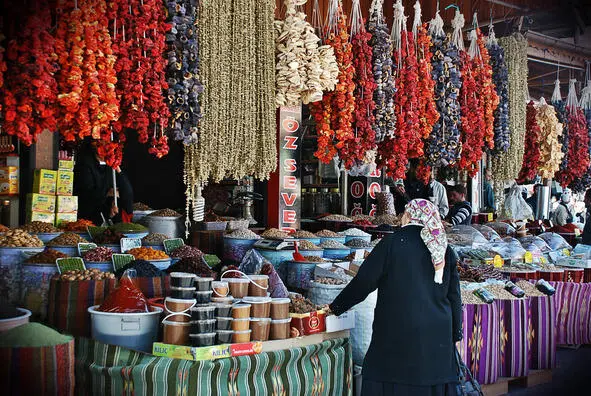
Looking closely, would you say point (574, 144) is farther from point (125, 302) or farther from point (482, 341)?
point (125, 302)

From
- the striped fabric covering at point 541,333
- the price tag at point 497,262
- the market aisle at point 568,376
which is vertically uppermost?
the price tag at point 497,262

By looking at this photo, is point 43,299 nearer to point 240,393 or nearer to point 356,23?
point 240,393

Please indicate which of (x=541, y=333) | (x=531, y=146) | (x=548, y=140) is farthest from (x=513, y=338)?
(x=548, y=140)

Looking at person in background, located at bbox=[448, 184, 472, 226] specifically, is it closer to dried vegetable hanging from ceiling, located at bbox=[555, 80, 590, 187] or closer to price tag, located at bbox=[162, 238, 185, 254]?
dried vegetable hanging from ceiling, located at bbox=[555, 80, 590, 187]

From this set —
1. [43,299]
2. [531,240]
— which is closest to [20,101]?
[43,299]

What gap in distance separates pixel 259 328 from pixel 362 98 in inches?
90.9

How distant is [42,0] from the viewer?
10.0 ft

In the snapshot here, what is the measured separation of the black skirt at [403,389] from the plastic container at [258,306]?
57 cm

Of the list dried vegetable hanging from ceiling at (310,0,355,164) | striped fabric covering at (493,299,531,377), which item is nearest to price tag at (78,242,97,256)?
dried vegetable hanging from ceiling at (310,0,355,164)

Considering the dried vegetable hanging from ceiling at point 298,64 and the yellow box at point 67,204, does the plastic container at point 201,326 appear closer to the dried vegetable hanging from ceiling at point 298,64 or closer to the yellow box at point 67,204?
the dried vegetable hanging from ceiling at point 298,64

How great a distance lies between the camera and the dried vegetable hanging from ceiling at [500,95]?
20.3 ft

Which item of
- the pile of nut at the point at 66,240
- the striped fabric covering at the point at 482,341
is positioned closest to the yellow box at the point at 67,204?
the pile of nut at the point at 66,240

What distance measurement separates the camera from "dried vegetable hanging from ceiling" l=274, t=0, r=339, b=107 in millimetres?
4390

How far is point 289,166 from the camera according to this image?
534 cm
